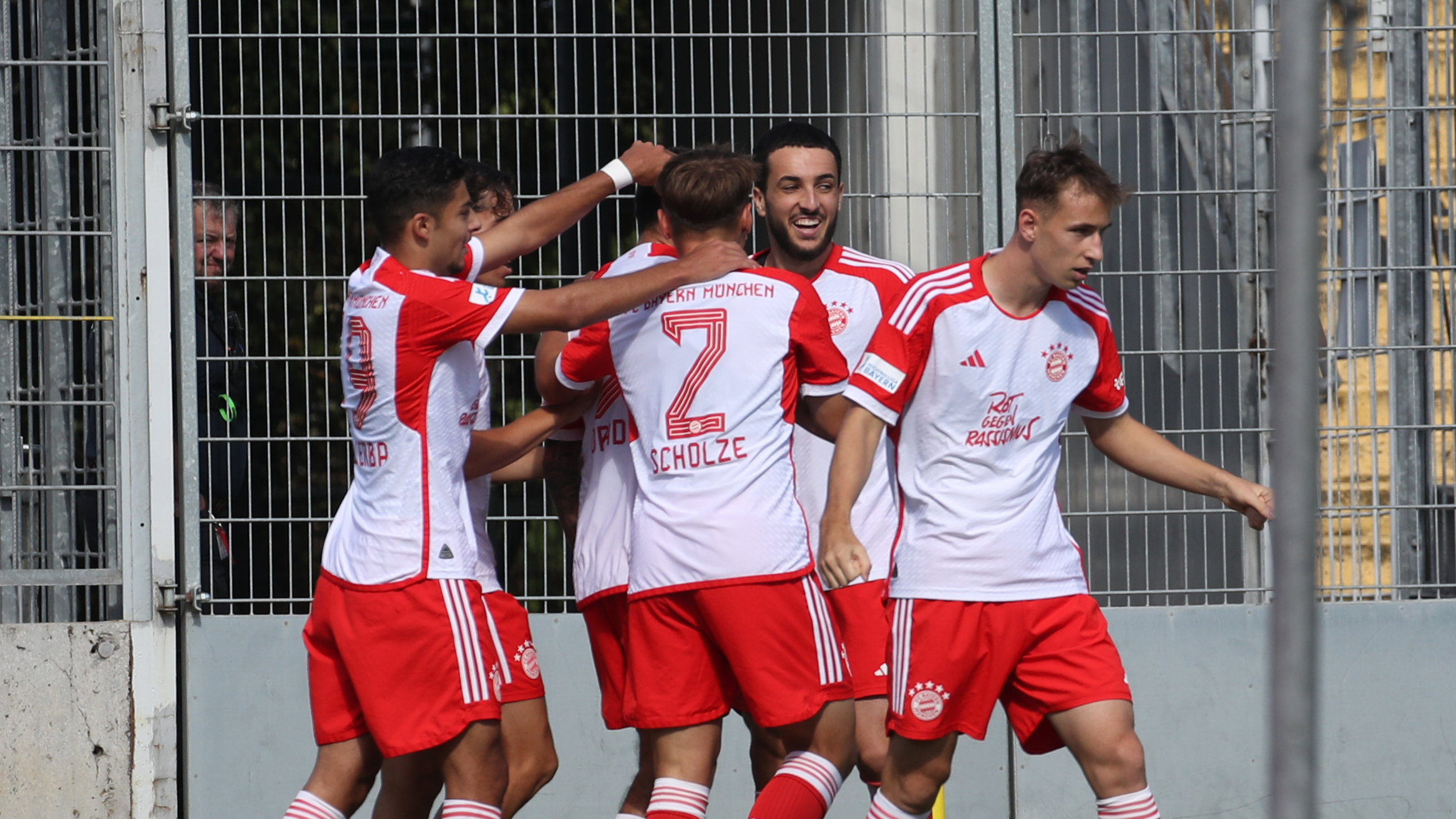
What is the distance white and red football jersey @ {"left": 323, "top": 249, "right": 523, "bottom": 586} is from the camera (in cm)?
393

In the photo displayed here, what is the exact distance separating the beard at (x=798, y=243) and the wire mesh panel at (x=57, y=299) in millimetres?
2566

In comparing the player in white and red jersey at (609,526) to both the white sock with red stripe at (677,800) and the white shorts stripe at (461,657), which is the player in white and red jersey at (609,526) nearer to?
the white sock with red stripe at (677,800)

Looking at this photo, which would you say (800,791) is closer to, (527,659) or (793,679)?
(793,679)

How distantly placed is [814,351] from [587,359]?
0.63 m

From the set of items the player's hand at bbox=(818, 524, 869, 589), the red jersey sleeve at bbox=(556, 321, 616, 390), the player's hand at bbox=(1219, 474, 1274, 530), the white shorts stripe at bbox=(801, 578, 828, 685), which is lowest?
the white shorts stripe at bbox=(801, 578, 828, 685)

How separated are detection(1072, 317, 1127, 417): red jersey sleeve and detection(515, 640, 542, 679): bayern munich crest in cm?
163

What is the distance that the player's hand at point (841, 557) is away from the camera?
393 centimetres

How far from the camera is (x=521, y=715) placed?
→ 4332mm

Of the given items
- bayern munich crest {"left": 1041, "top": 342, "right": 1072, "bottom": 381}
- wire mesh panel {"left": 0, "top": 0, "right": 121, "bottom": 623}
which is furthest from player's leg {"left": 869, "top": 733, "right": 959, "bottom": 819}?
wire mesh panel {"left": 0, "top": 0, "right": 121, "bottom": 623}

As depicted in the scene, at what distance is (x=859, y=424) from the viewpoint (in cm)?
411

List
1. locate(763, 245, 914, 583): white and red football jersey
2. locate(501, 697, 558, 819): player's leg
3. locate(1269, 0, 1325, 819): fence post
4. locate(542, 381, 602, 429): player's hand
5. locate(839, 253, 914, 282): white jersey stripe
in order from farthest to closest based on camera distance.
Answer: locate(839, 253, 914, 282): white jersey stripe
locate(763, 245, 914, 583): white and red football jersey
locate(542, 381, 602, 429): player's hand
locate(501, 697, 558, 819): player's leg
locate(1269, 0, 1325, 819): fence post

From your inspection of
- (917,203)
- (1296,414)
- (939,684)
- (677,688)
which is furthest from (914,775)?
(1296,414)

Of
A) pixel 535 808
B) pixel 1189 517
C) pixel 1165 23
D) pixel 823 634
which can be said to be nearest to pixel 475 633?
pixel 823 634

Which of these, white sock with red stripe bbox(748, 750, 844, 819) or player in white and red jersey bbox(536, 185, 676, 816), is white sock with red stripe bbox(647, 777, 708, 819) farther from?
Result: player in white and red jersey bbox(536, 185, 676, 816)
